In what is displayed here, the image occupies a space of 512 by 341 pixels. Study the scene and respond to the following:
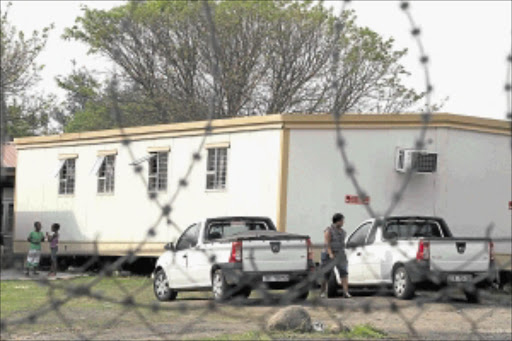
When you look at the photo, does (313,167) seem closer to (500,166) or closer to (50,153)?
(500,166)

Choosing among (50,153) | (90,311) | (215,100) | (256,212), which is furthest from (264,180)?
(215,100)

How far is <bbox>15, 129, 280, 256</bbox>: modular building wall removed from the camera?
82.8 feet

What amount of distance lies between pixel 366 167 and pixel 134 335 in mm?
9933

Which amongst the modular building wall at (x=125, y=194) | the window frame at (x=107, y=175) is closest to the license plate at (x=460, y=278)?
the modular building wall at (x=125, y=194)

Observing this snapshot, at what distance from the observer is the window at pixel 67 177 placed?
3198cm

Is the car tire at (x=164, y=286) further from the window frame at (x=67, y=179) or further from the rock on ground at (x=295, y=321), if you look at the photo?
the window frame at (x=67, y=179)

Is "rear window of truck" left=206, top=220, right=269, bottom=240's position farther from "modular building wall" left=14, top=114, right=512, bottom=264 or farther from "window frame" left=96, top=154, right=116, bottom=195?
"window frame" left=96, top=154, right=116, bottom=195

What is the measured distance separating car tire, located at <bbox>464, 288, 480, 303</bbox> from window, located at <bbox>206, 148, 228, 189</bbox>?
2297cm

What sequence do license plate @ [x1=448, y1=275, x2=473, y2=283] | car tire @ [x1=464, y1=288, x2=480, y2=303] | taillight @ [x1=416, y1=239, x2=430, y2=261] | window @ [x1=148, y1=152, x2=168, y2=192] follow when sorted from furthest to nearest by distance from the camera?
taillight @ [x1=416, y1=239, x2=430, y2=261] < window @ [x1=148, y1=152, x2=168, y2=192] < car tire @ [x1=464, y1=288, x2=480, y2=303] < license plate @ [x1=448, y1=275, x2=473, y2=283]

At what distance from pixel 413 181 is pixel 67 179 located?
11539 mm

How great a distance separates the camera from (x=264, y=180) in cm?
2517

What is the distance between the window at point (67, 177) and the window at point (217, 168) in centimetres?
625

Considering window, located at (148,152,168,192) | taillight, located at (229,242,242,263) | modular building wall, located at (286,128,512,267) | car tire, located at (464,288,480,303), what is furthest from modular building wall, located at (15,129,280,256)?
car tire, located at (464,288,480,303)

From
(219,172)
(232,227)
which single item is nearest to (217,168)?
(219,172)
